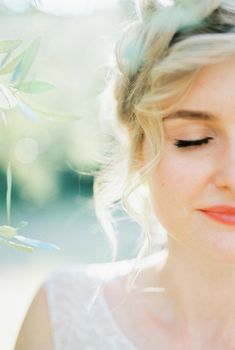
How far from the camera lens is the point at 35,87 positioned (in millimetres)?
1450

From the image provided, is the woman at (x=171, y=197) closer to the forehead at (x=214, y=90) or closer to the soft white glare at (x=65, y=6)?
the forehead at (x=214, y=90)

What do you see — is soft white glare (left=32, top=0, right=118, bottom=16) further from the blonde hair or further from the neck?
the neck

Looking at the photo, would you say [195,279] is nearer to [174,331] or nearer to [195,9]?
[174,331]

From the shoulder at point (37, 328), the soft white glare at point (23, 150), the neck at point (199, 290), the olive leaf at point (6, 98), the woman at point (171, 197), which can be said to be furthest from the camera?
the shoulder at point (37, 328)

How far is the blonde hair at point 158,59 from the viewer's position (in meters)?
2.53

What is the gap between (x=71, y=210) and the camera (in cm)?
1494

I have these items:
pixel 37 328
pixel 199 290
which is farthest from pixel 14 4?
pixel 37 328

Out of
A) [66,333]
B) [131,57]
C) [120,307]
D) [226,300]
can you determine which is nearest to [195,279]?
[226,300]

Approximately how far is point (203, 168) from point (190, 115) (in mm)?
173

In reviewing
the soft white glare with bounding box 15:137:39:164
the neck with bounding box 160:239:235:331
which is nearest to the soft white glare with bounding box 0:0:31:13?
the soft white glare with bounding box 15:137:39:164

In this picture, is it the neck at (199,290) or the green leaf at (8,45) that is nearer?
the green leaf at (8,45)

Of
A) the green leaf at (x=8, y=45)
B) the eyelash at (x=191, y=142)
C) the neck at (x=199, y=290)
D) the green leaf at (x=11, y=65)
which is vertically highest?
the green leaf at (x=8, y=45)

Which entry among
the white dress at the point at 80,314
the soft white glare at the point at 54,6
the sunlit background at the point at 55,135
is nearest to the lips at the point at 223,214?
the sunlit background at the point at 55,135

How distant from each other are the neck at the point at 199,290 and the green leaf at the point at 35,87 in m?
1.39
